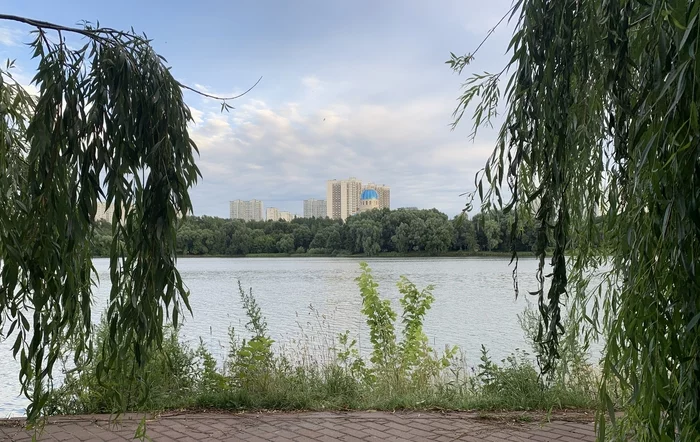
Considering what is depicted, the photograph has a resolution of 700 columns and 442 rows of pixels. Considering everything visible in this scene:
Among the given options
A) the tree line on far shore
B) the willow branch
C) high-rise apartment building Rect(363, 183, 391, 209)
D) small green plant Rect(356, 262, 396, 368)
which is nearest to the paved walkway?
small green plant Rect(356, 262, 396, 368)

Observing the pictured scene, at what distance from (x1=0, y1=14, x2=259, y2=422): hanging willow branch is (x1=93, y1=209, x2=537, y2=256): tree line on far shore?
19 centimetres

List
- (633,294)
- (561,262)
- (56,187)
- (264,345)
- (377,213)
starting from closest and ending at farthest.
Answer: (633,294)
(56,187)
(561,262)
(264,345)
(377,213)

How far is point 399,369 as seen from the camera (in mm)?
6789

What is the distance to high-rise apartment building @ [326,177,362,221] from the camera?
40906mm

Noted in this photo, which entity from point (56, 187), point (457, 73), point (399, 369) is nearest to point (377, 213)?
point (399, 369)

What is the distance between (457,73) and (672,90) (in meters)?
2.24

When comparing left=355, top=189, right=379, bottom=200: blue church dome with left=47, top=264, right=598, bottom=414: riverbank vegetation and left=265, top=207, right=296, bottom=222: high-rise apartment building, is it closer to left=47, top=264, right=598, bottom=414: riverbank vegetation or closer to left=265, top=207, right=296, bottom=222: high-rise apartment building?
left=265, top=207, right=296, bottom=222: high-rise apartment building

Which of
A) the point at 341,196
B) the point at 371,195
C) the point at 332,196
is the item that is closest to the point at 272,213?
the point at 341,196

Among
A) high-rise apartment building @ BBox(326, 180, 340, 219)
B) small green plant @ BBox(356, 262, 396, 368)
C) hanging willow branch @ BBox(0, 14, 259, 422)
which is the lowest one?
small green plant @ BBox(356, 262, 396, 368)

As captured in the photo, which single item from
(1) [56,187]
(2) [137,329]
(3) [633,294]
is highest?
(1) [56,187]

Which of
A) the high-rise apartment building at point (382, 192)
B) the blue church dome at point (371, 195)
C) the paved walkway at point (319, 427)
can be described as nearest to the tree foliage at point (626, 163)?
the paved walkway at point (319, 427)

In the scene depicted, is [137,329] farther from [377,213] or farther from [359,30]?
[377,213]

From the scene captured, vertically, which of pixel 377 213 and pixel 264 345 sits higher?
pixel 377 213

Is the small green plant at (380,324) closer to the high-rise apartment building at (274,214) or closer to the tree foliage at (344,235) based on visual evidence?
the tree foliage at (344,235)
